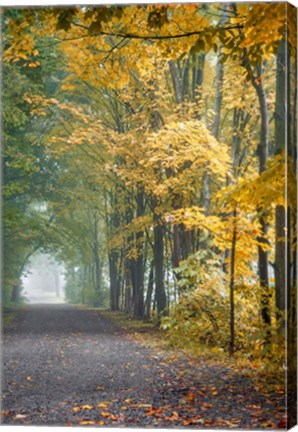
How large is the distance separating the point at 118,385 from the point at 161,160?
2.21 metres

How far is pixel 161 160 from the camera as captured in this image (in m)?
6.18

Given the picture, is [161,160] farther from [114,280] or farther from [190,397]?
[190,397]

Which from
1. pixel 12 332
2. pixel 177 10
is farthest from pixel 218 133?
pixel 12 332

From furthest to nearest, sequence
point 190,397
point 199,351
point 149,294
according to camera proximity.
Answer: point 149,294 < point 199,351 < point 190,397

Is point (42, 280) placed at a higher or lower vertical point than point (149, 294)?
higher

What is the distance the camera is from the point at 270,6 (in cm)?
546

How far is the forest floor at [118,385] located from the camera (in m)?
5.44

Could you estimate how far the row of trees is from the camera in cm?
565

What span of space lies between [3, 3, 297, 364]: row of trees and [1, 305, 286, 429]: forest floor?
13.1 inches

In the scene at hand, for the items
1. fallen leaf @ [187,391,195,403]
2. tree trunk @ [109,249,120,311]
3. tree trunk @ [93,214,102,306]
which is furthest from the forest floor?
tree trunk @ [93,214,102,306]

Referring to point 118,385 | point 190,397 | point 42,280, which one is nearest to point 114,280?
point 42,280

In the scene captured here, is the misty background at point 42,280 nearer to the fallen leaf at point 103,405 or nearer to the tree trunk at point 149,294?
the tree trunk at point 149,294

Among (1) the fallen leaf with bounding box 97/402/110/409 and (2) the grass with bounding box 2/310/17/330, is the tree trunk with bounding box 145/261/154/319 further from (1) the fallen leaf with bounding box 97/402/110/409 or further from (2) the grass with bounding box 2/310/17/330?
(2) the grass with bounding box 2/310/17/330

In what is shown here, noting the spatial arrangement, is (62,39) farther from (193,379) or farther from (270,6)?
(193,379)
